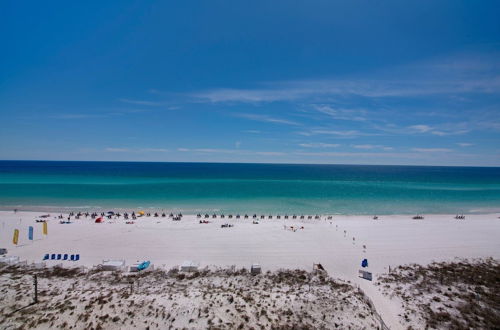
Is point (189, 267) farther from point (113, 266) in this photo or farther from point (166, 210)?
point (166, 210)

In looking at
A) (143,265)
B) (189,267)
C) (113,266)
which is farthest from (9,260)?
(189,267)

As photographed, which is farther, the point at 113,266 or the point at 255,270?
the point at 113,266

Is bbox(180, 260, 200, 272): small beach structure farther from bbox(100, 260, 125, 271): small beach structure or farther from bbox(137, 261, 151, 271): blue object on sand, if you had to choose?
bbox(100, 260, 125, 271): small beach structure

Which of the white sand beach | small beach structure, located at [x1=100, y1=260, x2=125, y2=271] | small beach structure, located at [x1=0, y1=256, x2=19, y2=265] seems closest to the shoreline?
the white sand beach

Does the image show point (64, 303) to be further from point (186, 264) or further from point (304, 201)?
point (304, 201)

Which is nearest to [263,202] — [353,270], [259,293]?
[353,270]

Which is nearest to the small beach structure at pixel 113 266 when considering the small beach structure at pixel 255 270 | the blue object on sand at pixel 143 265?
the blue object on sand at pixel 143 265

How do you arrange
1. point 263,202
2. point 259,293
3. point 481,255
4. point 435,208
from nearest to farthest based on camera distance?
point 259,293 → point 481,255 → point 435,208 → point 263,202

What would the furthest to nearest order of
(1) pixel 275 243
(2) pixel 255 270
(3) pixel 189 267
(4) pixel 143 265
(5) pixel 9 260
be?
(1) pixel 275 243 < (5) pixel 9 260 < (4) pixel 143 265 < (3) pixel 189 267 < (2) pixel 255 270
